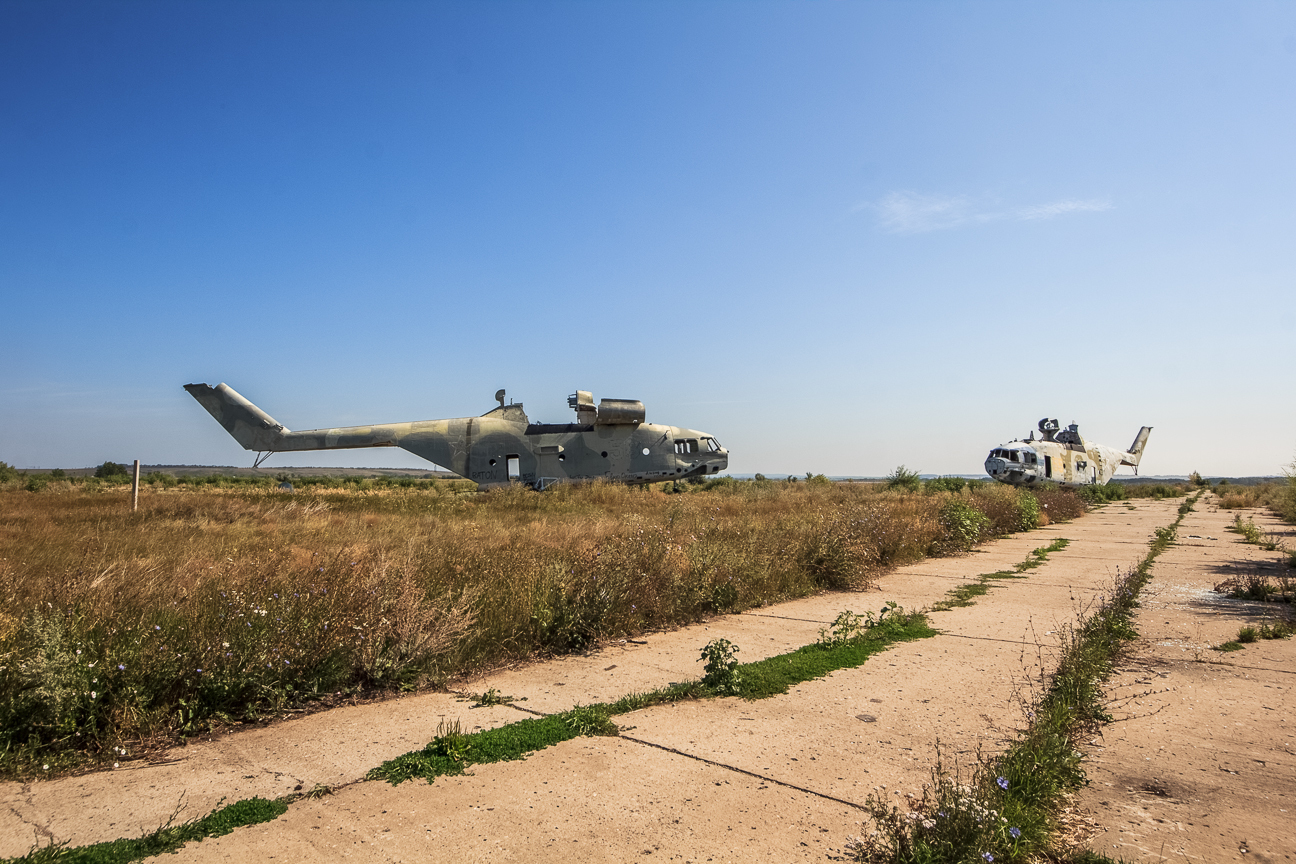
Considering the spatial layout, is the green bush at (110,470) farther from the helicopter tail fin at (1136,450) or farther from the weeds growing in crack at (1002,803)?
the helicopter tail fin at (1136,450)

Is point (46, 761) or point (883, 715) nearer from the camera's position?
point (46, 761)

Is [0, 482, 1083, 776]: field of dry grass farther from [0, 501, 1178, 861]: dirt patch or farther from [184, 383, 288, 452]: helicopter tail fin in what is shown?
[184, 383, 288, 452]: helicopter tail fin

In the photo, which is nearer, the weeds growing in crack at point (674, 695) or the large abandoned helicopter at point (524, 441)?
the weeds growing in crack at point (674, 695)

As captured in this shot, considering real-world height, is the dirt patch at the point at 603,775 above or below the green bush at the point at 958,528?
below

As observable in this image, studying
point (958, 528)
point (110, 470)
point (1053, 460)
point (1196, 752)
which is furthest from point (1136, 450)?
point (110, 470)

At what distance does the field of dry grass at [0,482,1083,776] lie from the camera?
375cm

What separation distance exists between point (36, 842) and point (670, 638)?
15.3 feet

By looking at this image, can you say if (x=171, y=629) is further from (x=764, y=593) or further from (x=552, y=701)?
(x=764, y=593)

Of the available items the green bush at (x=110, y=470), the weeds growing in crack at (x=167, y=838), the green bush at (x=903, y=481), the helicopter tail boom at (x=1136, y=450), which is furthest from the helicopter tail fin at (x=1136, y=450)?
the green bush at (x=110, y=470)

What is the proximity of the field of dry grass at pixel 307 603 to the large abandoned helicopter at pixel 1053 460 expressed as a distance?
20.8 m

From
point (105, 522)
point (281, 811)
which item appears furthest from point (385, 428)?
point (281, 811)

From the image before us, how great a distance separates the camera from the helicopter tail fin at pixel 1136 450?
43.1 meters

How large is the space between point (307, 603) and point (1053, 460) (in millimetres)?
33420

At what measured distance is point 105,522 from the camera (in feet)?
38.1
